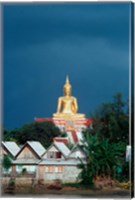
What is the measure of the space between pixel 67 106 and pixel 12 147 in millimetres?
601

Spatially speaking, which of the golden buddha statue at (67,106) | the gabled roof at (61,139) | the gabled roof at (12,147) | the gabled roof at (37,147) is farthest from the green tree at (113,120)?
the gabled roof at (12,147)

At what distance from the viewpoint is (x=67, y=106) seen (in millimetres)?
8594

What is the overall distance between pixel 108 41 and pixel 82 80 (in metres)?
0.39

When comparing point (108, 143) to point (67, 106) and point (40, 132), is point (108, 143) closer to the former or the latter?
point (67, 106)

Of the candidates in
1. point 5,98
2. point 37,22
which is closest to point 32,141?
point 5,98

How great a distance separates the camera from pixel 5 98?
8664 millimetres

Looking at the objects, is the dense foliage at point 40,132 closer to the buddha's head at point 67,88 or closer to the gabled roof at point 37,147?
the gabled roof at point 37,147

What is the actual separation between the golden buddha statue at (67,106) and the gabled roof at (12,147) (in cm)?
43

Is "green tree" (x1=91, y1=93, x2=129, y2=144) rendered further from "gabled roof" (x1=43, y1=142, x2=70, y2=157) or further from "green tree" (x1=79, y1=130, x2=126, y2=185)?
"gabled roof" (x1=43, y1=142, x2=70, y2=157)

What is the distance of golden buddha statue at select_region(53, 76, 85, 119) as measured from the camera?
858 cm

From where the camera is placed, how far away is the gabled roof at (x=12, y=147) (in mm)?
8727

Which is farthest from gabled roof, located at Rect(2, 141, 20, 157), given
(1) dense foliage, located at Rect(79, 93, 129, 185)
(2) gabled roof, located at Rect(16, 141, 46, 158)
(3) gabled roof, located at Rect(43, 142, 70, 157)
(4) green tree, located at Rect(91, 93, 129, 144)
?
(4) green tree, located at Rect(91, 93, 129, 144)

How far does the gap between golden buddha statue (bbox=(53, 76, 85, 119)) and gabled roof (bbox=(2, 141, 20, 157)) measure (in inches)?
17.1

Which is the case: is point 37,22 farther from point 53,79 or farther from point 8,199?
point 8,199
